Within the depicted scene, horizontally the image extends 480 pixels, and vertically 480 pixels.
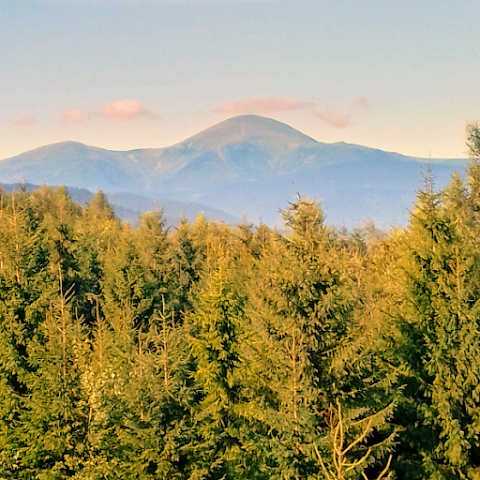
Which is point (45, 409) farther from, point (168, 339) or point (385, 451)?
point (385, 451)

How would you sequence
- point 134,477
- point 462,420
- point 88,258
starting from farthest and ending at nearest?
point 88,258 → point 462,420 → point 134,477

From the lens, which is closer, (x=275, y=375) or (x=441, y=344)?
(x=275, y=375)

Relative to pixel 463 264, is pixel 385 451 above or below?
below

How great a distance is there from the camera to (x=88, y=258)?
3766 centimetres

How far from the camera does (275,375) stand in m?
13.2

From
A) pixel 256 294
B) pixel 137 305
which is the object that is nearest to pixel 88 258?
pixel 137 305

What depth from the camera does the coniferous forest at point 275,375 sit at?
42.3 feet

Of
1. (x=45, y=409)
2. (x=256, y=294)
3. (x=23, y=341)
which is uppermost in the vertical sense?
→ (x=256, y=294)

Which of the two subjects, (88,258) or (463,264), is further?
(88,258)

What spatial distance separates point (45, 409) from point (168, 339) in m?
3.59

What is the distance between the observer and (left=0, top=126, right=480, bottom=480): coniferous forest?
42.3 feet

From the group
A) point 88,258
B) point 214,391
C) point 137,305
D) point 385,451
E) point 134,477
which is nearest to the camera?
point 134,477

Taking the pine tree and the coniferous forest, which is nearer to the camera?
the coniferous forest

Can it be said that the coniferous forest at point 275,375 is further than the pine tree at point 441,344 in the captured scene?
No
